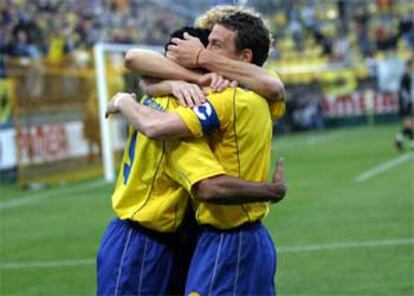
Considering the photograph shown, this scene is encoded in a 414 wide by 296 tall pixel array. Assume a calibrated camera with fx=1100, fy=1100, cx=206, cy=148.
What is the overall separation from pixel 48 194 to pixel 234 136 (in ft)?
46.8

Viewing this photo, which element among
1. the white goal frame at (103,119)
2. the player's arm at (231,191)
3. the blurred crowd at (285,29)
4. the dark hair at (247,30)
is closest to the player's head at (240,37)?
the dark hair at (247,30)

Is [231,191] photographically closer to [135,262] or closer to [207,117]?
[207,117]

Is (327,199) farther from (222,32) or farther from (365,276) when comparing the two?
(222,32)

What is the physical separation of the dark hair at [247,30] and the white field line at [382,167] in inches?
517

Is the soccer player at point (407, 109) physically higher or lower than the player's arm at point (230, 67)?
lower

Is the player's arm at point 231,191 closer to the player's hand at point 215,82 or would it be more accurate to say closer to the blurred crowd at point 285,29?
the player's hand at point 215,82

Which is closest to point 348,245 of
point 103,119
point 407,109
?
point 103,119

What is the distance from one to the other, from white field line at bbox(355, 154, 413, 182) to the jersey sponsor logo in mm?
13287

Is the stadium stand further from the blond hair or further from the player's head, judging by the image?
the player's head

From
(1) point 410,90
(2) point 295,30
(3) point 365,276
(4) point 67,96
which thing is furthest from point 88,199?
(2) point 295,30

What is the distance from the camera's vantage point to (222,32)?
486cm

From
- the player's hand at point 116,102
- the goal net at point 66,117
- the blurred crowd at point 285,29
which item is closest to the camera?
the player's hand at point 116,102

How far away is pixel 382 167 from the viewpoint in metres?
20.1

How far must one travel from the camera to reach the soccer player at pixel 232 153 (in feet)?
15.6
